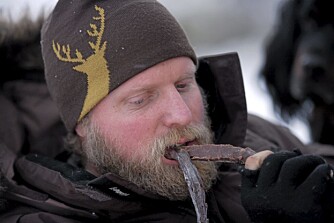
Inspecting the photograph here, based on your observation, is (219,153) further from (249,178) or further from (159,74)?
(159,74)

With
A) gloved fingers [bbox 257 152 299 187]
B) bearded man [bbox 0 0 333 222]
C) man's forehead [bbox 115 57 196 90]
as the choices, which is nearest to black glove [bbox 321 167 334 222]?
gloved fingers [bbox 257 152 299 187]

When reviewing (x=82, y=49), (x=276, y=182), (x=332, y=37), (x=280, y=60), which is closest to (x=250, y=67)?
(x=280, y=60)

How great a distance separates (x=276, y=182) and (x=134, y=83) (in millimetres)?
702

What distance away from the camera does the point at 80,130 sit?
2816 millimetres

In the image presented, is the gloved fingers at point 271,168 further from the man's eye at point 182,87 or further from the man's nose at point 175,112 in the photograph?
the man's eye at point 182,87

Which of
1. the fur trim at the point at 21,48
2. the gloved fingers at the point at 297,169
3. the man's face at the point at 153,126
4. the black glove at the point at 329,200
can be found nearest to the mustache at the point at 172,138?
the man's face at the point at 153,126

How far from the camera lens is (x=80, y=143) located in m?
2.91

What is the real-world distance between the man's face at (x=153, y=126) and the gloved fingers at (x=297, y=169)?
0.53m

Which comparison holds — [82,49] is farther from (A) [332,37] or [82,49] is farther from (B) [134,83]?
(A) [332,37]

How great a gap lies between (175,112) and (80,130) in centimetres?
47

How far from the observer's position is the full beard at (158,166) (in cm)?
250

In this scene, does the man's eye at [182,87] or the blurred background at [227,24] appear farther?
the blurred background at [227,24]

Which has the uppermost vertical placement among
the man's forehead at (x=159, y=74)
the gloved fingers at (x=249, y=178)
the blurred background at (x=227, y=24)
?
the man's forehead at (x=159, y=74)

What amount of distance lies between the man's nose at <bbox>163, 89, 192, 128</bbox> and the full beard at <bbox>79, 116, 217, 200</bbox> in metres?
0.03
